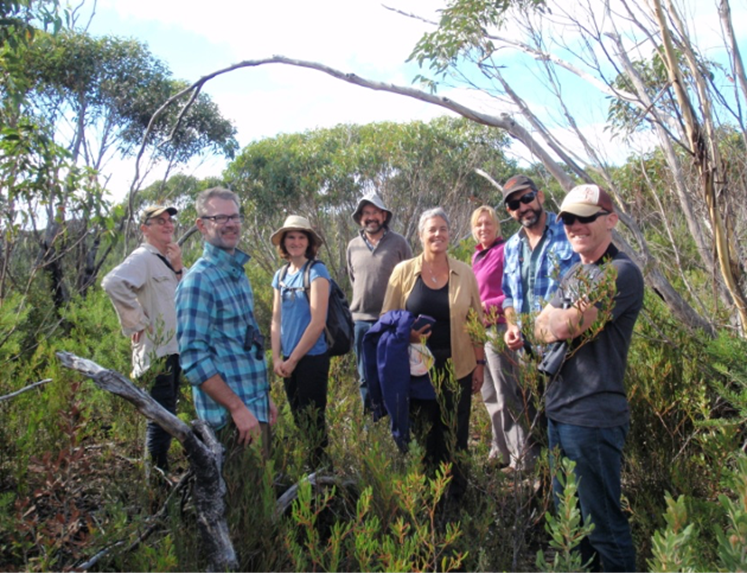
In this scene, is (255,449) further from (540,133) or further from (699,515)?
(540,133)

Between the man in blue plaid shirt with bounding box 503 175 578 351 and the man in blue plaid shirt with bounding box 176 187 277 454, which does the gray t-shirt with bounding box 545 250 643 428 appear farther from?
the man in blue plaid shirt with bounding box 176 187 277 454

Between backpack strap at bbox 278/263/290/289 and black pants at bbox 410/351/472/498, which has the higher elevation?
backpack strap at bbox 278/263/290/289

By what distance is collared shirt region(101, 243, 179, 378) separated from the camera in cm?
340

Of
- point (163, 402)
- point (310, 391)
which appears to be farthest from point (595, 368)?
point (163, 402)

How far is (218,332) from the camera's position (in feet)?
8.47

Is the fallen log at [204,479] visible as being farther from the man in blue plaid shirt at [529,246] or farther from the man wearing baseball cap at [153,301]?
→ the man in blue plaid shirt at [529,246]

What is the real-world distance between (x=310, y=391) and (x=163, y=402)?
826 mm

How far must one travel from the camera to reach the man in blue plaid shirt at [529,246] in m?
3.29

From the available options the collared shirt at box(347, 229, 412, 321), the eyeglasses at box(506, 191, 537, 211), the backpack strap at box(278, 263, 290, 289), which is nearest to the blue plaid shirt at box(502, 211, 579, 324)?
the eyeglasses at box(506, 191, 537, 211)

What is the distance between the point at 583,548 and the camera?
2.42 meters

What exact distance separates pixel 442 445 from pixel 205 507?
1.67m

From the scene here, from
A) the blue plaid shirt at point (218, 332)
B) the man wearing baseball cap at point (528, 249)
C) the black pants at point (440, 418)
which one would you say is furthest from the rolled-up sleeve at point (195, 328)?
the man wearing baseball cap at point (528, 249)

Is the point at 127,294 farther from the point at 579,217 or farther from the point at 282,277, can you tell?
the point at 579,217

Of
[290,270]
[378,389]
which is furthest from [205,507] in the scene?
[290,270]
